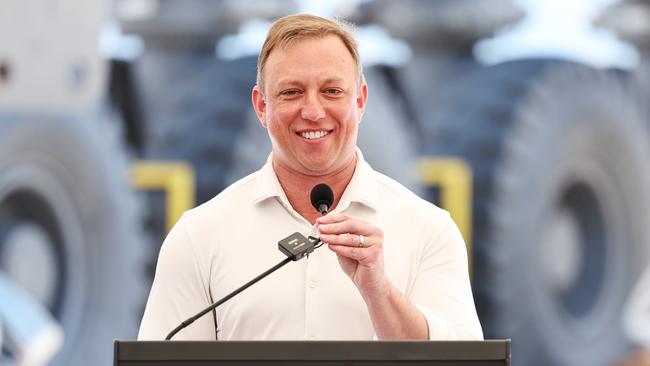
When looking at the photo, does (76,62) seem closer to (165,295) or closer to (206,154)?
(206,154)

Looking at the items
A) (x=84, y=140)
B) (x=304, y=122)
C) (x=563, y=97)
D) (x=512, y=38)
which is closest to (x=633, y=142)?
(x=563, y=97)

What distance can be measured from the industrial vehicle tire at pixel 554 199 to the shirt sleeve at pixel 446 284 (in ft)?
9.39

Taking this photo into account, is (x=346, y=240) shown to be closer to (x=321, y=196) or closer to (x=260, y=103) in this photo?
(x=321, y=196)

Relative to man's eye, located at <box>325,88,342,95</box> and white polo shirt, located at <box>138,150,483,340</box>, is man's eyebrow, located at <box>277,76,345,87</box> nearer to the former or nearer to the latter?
man's eye, located at <box>325,88,342,95</box>

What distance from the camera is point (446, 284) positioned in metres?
1.75

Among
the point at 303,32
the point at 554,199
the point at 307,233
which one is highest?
the point at 554,199

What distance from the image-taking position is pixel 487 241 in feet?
15.6

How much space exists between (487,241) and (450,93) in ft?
1.86

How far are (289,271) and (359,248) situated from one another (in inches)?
8.4

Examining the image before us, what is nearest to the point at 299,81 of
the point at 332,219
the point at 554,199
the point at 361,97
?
the point at 361,97

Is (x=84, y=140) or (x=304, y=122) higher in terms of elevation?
(x=84, y=140)

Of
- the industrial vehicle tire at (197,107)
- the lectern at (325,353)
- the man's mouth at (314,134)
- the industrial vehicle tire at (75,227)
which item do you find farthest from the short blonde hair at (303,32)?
the industrial vehicle tire at (197,107)

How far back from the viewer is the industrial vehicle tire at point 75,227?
3.43 meters

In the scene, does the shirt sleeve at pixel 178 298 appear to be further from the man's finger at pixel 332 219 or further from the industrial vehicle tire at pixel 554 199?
the industrial vehicle tire at pixel 554 199
